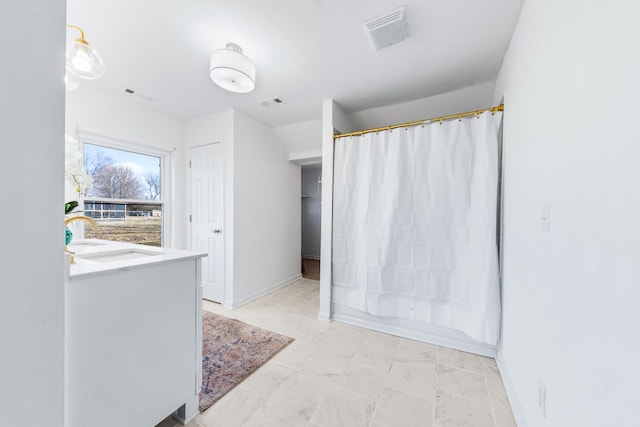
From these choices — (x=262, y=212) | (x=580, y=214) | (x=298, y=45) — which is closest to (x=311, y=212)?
(x=262, y=212)

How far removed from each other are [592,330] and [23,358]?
5.03 ft

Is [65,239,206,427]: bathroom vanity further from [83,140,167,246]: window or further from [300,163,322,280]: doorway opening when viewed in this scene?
[300,163,322,280]: doorway opening

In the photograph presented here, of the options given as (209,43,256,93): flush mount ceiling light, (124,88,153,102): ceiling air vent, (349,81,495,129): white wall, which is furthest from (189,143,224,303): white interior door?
(349,81,495,129): white wall

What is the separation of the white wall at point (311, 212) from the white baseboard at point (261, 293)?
1.67 m

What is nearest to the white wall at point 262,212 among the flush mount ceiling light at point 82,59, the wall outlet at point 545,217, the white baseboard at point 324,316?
the white baseboard at point 324,316

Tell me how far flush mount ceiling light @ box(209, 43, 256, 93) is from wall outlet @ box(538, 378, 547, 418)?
2.44 metres

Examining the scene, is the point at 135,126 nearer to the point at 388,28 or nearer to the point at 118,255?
the point at 118,255

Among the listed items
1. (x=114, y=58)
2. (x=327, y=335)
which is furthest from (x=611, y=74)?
(x=114, y=58)

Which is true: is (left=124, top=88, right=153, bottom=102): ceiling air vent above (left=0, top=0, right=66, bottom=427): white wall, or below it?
above

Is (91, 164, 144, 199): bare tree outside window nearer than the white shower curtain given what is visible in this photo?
No

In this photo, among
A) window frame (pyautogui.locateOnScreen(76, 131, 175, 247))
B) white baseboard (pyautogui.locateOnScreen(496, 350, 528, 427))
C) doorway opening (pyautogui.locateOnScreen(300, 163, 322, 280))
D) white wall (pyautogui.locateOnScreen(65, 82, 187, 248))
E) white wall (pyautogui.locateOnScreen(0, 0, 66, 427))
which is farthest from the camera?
doorway opening (pyautogui.locateOnScreen(300, 163, 322, 280))

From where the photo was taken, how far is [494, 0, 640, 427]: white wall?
24.0 inches

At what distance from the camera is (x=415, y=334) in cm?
221

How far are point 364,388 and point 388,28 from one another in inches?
95.2
